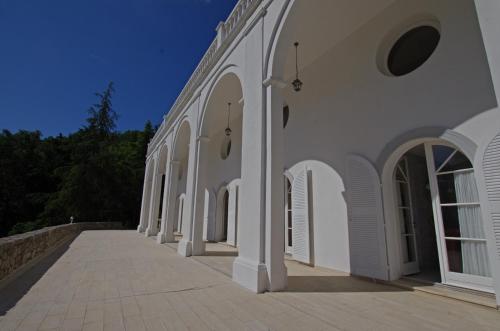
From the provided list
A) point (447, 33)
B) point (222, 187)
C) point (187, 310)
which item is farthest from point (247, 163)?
point (222, 187)

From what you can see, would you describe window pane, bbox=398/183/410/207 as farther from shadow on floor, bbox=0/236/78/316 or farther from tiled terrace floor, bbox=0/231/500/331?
shadow on floor, bbox=0/236/78/316

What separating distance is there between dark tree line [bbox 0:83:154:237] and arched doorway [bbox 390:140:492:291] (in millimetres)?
22587

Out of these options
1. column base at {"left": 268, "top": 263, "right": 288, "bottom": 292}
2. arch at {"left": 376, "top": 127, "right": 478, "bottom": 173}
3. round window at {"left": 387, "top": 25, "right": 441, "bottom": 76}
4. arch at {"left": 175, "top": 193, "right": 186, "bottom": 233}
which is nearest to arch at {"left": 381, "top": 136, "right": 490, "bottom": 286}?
arch at {"left": 376, "top": 127, "right": 478, "bottom": 173}

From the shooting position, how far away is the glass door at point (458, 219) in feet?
10.6

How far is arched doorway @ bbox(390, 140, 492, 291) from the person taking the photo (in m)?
3.25

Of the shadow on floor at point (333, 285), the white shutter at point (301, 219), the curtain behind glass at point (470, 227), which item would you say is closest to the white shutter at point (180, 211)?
the white shutter at point (301, 219)

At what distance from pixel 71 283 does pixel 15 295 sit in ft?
2.18

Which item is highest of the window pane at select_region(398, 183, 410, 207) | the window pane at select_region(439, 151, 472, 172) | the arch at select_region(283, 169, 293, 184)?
the arch at select_region(283, 169, 293, 184)

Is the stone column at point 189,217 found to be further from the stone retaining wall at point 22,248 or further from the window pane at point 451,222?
the window pane at point 451,222

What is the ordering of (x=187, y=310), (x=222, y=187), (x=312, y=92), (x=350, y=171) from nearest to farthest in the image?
(x=187, y=310) < (x=350, y=171) < (x=312, y=92) < (x=222, y=187)

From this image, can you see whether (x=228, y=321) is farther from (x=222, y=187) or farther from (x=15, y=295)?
(x=222, y=187)

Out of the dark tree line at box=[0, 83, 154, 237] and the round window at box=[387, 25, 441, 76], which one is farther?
the dark tree line at box=[0, 83, 154, 237]

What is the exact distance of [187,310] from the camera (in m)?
2.73

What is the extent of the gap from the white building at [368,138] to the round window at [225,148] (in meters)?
4.25
